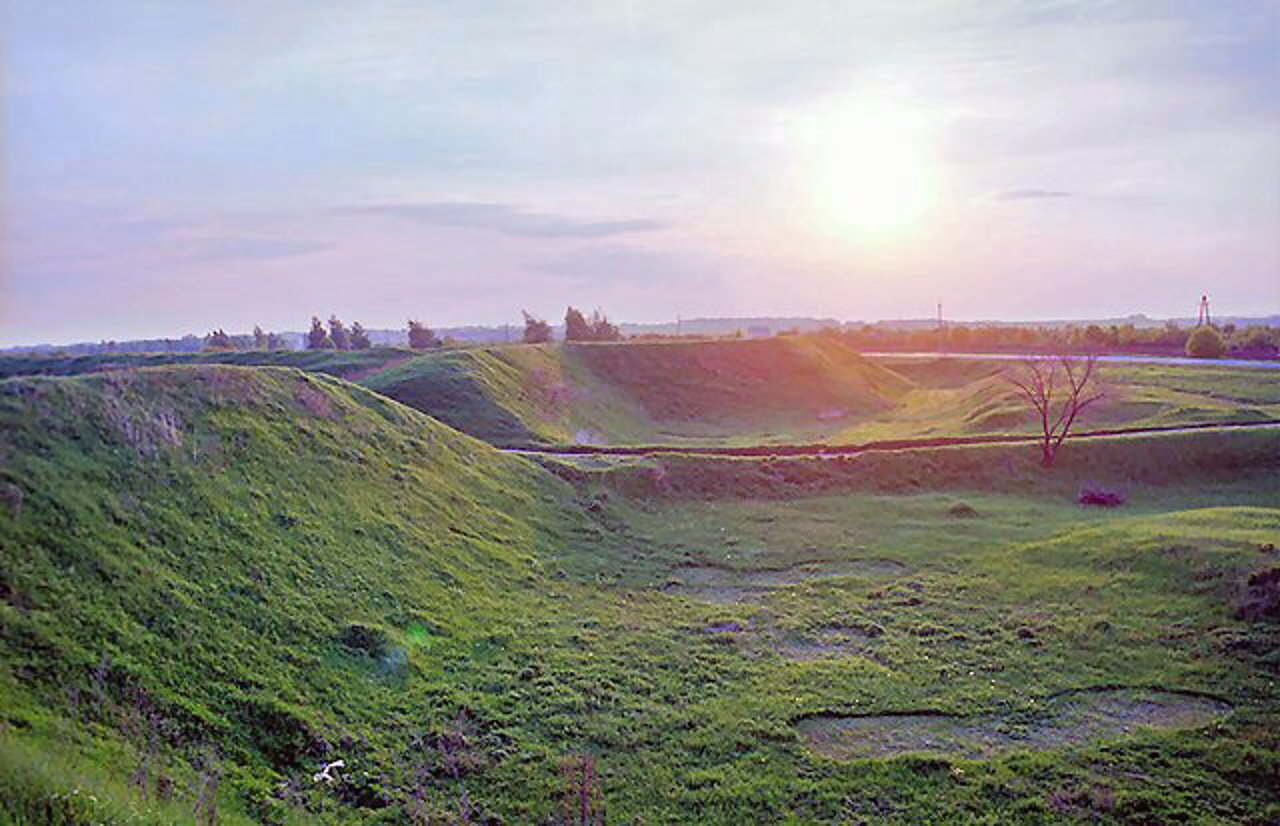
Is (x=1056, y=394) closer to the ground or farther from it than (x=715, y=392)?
closer to the ground

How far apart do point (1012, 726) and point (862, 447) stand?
3138cm

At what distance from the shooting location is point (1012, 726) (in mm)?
18344

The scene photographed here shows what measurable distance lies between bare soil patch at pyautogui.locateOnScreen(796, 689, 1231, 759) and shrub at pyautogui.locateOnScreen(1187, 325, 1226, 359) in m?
79.1

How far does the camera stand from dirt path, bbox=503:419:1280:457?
46.1 m

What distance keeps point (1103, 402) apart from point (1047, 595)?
3944cm

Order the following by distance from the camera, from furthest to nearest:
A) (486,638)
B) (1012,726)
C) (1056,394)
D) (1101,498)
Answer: (1056,394) < (1101,498) < (486,638) < (1012,726)

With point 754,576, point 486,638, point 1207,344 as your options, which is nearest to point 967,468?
point 754,576

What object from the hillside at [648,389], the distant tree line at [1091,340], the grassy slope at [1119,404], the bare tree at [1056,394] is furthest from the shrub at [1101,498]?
the distant tree line at [1091,340]

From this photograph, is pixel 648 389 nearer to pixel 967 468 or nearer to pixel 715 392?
pixel 715 392

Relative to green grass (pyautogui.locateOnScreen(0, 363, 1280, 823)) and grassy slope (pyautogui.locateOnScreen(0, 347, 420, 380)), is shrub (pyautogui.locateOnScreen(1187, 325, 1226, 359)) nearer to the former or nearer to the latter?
green grass (pyautogui.locateOnScreen(0, 363, 1280, 823))

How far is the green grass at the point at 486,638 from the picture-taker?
14.9 meters

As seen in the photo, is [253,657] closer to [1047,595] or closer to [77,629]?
[77,629]

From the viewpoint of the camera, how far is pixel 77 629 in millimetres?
15008

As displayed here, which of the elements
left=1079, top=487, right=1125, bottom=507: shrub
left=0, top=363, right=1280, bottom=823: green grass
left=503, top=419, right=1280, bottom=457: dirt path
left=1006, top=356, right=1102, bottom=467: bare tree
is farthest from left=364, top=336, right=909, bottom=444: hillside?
left=1079, top=487, right=1125, bottom=507: shrub
